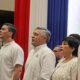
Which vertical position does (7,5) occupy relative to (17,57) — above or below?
above

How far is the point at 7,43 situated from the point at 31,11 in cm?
141

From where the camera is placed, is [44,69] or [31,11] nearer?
[44,69]

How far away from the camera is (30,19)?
485 centimetres

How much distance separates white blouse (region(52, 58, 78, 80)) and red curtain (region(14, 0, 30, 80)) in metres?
2.16

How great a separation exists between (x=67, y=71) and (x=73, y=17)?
7.12 ft

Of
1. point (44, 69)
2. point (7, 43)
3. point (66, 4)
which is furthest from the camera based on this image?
point (66, 4)

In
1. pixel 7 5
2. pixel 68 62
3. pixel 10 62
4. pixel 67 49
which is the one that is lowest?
pixel 10 62

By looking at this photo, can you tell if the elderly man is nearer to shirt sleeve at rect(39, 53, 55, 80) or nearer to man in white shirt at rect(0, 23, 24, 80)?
shirt sleeve at rect(39, 53, 55, 80)

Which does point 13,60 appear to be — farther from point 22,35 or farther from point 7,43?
point 22,35

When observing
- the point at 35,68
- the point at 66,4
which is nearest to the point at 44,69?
the point at 35,68

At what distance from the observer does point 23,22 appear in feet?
16.0

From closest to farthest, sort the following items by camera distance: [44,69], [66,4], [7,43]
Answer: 1. [44,69]
2. [7,43]
3. [66,4]

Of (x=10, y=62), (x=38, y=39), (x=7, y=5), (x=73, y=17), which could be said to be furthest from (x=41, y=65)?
(x=7, y=5)

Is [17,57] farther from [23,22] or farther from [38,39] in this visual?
[23,22]
